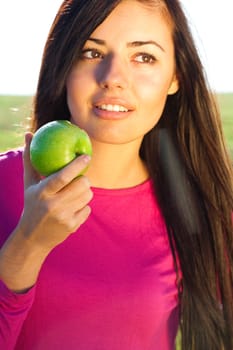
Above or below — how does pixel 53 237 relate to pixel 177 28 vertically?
below

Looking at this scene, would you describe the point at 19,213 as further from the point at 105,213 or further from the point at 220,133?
the point at 220,133

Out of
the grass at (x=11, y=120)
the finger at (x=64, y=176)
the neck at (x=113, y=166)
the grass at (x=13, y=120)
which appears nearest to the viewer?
the finger at (x=64, y=176)

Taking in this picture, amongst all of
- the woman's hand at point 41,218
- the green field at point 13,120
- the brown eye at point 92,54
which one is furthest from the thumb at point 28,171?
the green field at point 13,120

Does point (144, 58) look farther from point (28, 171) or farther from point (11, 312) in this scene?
point (11, 312)

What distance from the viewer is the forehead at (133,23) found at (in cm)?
267

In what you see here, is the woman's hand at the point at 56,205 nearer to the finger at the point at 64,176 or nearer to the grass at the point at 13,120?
the finger at the point at 64,176

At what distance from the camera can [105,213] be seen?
283cm

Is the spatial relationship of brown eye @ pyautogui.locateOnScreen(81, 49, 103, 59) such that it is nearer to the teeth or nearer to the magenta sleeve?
the teeth

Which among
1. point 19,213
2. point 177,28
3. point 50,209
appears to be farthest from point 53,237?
point 177,28

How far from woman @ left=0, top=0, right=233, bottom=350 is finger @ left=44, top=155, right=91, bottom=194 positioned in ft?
0.34

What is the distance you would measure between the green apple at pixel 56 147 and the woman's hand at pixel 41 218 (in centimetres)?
5

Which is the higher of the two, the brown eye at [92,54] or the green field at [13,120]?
the brown eye at [92,54]

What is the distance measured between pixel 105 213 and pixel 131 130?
0.31 metres

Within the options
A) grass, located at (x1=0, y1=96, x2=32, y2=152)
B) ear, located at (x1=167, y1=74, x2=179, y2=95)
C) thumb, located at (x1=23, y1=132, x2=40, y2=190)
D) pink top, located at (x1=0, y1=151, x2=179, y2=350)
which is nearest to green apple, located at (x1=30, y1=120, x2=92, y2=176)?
thumb, located at (x1=23, y1=132, x2=40, y2=190)
